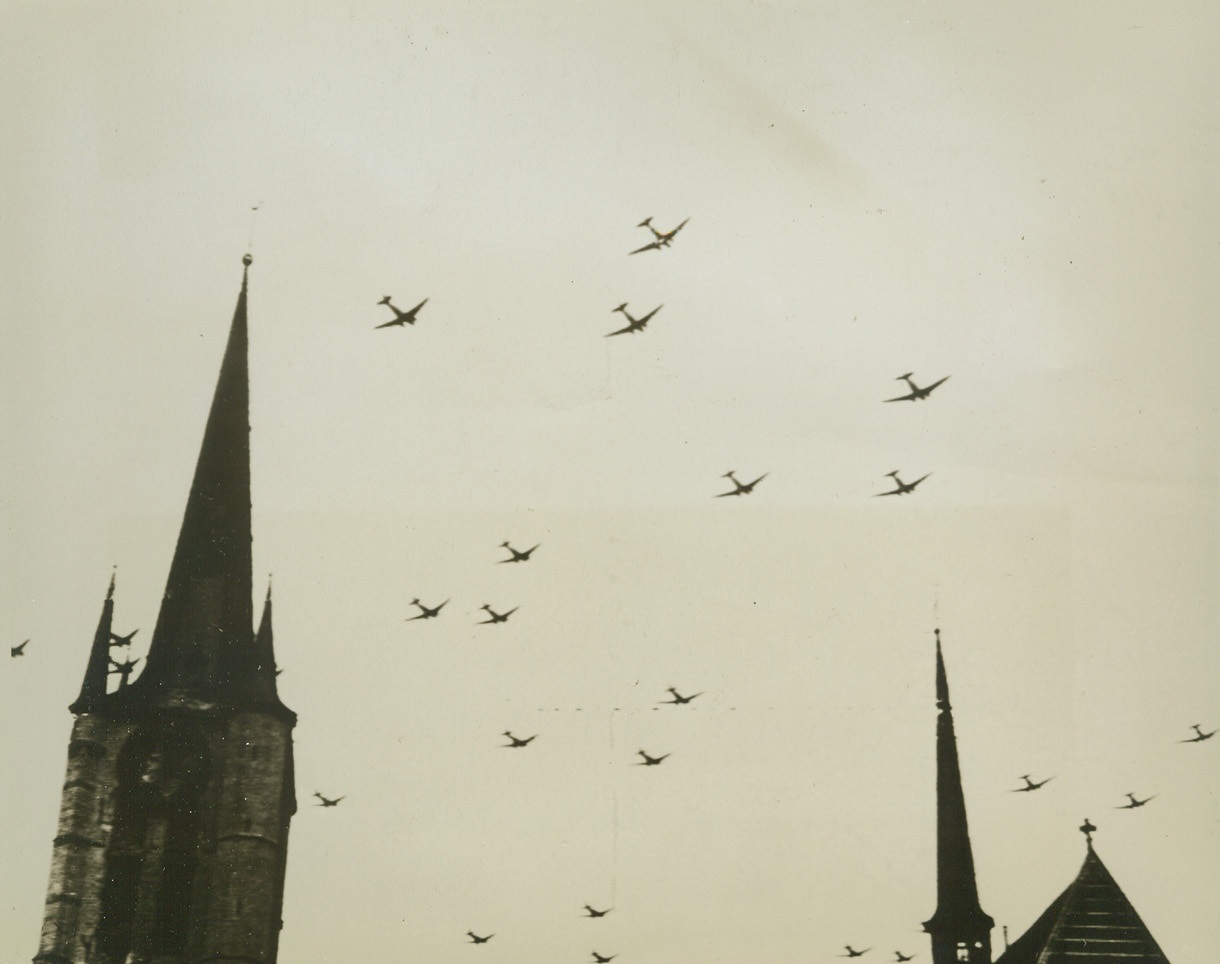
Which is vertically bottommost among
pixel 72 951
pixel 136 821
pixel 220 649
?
pixel 72 951

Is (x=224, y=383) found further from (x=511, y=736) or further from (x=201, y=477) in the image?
(x=511, y=736)

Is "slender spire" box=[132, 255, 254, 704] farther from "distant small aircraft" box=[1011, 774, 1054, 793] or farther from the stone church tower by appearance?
"distant small aircraft" box=[1011, 774, 1054, 793]

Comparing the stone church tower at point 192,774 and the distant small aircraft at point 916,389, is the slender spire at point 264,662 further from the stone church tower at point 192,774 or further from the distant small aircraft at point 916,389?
the distant small aircraft at point 916,389

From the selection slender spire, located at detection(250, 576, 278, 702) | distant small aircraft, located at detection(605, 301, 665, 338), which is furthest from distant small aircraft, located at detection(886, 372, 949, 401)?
slender spire, located at detection(250, 576, 278, 702)

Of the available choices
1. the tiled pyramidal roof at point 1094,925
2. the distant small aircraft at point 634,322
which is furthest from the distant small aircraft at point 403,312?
the tiled pyramidal roof at point 1094,925

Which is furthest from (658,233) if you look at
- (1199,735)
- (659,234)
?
(1199,735)

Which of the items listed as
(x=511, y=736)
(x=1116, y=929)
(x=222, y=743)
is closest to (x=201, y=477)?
(x=222, y=743)
